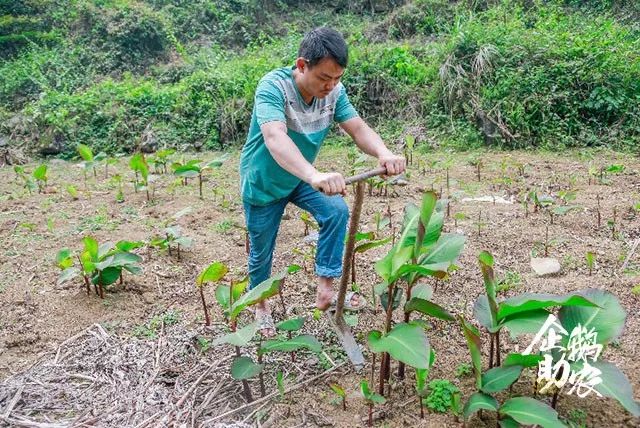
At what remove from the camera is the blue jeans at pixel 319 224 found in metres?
2.79

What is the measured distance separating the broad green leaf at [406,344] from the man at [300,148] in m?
0.65

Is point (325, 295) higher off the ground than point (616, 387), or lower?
lower

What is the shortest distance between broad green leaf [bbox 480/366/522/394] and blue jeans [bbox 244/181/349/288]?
0.99m

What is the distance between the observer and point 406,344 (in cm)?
207

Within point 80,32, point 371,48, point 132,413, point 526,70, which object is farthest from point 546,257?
point 80,32

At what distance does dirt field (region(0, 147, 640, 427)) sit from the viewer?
2410 millimetres

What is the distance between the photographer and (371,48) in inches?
348

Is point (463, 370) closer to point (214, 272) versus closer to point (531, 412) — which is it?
point (531, 412)

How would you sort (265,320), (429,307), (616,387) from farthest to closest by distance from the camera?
(265,320)
(429,307)
(616,387)

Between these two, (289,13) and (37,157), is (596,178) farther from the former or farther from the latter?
(289,13)

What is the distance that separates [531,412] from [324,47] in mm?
1560

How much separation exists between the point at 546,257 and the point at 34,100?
968 cm

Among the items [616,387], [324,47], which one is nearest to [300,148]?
[324,47]

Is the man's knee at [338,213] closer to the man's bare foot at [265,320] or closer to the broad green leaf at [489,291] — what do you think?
the man's bare foot at [265,320]
